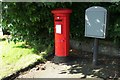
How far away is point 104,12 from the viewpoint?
5.61m

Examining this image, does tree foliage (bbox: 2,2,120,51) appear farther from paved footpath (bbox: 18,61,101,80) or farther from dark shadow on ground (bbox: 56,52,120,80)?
paved footpath (bbox: 18,61,101,80)

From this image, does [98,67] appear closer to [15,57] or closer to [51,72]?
[51,72]

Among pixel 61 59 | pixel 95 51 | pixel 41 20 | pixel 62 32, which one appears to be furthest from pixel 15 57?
pixel 95 51

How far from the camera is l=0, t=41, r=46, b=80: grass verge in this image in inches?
252

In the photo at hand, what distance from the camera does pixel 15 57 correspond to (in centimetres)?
758

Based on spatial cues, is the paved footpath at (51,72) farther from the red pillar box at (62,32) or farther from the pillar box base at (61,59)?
the red pillar box at (62,32)

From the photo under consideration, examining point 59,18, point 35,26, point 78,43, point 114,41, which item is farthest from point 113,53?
point 35,26

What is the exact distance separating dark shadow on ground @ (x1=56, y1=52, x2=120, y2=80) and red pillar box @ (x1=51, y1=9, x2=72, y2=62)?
291mm

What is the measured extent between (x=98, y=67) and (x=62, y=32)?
46.8 inches

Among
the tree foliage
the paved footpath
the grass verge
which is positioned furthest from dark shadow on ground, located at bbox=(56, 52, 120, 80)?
the grass verge

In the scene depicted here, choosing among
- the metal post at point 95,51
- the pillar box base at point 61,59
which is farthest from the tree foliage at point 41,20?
the pillar box base at point 61,59

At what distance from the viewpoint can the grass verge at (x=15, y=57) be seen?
6.40 meters

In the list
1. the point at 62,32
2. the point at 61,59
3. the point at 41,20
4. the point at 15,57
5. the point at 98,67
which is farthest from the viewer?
the point at 15,57

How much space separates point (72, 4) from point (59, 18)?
0.66 metres
